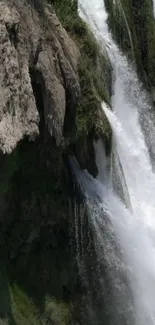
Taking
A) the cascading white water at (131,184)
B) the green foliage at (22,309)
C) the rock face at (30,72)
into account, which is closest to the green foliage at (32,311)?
the green foliage at (22,309)

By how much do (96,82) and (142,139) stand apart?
9.73 feet

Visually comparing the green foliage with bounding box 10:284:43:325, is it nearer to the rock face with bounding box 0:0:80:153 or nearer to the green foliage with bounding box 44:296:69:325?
the green foliage with bounding box 44:296:69:325

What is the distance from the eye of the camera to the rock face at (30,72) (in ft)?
34.2

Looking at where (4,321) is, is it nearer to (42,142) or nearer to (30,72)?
(42,142)

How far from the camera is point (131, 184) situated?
15.6 meters

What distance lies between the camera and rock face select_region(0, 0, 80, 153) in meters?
10.4

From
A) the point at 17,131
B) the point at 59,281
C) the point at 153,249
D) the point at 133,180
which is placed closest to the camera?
the point at 17,131

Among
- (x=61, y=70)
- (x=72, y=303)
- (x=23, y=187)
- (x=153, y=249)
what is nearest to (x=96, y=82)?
(x=61, y=70)

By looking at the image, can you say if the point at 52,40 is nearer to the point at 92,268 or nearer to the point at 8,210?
the point at 8,210

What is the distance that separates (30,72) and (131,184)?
17.9 feet

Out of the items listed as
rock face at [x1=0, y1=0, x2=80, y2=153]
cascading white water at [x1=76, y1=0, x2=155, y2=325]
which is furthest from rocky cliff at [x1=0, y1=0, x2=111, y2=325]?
cascading white water at [x1=76, y1=0, x2=155, y2=325]

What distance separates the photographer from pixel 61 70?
11.8m

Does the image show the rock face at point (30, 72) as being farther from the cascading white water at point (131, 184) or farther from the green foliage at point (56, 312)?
the green foliage at point (56, 312)

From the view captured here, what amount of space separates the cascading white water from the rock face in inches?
108
